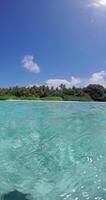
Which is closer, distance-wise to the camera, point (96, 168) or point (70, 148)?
point (96, 168)

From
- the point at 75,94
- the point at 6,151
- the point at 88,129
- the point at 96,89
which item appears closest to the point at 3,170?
the point at 6,151

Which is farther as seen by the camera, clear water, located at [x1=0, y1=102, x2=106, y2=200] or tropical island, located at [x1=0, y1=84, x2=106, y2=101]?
tropical island, located at [x1=0, y1=84, x2=106, y2=101]

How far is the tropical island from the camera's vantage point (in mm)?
60094

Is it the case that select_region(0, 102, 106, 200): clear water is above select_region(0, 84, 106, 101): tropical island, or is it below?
below

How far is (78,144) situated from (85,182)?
9.76 ft

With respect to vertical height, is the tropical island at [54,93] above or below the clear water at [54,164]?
above

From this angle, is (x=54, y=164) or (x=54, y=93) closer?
(x=54, y=164)

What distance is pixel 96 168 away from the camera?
6.06 m

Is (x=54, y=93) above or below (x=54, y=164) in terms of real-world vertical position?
above

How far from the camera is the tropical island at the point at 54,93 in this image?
197 ft

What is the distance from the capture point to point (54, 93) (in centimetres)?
6712

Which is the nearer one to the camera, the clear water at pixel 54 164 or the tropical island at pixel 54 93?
the clear water at pixel 54 164

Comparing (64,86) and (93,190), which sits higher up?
(64,86)

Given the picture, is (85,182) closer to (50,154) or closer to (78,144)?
(50,154)
